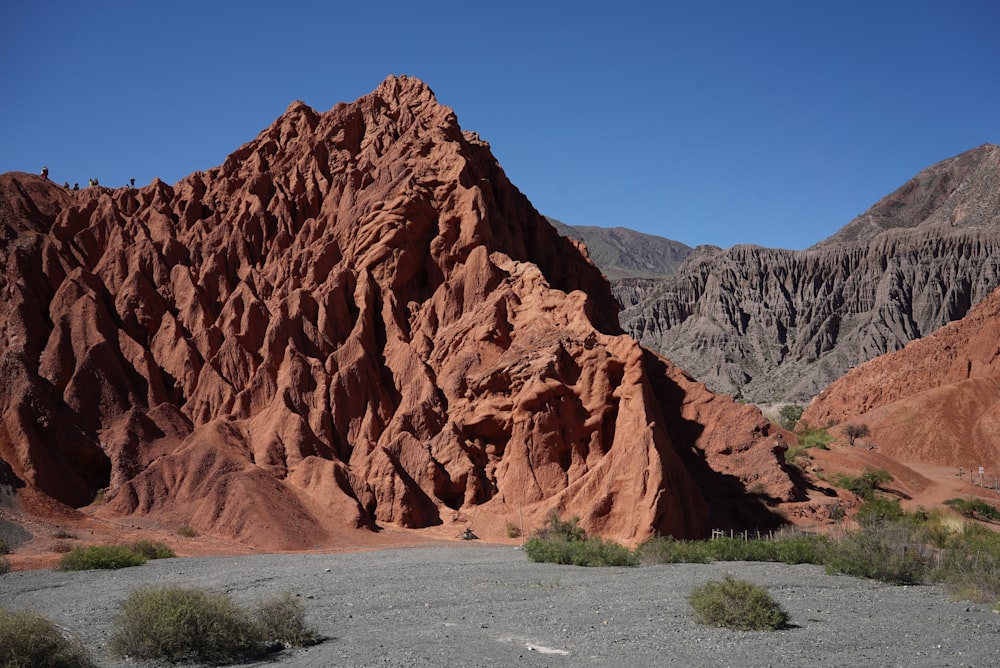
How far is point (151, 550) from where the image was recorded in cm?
2756

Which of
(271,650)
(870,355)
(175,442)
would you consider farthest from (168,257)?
(870,355)

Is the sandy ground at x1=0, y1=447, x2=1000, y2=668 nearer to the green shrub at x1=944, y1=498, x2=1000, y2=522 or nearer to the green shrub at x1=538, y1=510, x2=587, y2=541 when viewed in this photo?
the green shrub at x1=538, y1=510, x2=587, y2=541

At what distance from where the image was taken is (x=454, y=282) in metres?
43.6

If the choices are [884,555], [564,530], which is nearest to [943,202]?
[564,530]

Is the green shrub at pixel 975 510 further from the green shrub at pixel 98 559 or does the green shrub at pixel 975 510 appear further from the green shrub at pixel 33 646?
the green shrub at pixel 33 646

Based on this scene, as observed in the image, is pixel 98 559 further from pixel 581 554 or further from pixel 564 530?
pixel 564 530

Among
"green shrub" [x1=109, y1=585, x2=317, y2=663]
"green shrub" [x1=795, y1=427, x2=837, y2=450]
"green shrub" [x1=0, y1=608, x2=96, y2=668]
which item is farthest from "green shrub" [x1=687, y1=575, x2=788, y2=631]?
"green shrub" [x1=795, y1=427, x2=837, y2=450]

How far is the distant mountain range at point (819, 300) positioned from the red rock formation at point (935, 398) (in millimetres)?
31633

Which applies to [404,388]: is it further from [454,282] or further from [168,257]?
[168,257]

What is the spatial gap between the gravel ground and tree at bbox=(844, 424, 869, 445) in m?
49.7

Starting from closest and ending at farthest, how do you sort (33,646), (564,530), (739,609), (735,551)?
(33,646), (739,609), (735,551), (564,530)

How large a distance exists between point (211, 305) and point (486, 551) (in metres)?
23.7

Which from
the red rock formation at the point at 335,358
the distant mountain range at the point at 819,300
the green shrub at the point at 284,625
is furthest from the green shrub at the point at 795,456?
the distant mountain range at the point at 819,300

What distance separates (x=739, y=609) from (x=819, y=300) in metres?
129
